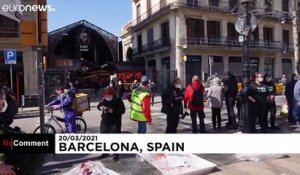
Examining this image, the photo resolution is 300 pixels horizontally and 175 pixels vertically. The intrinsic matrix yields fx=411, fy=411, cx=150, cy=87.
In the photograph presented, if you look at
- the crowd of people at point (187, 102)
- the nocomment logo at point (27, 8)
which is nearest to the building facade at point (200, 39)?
the crowd of people at point (187, 102)

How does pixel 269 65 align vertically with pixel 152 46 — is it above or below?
below

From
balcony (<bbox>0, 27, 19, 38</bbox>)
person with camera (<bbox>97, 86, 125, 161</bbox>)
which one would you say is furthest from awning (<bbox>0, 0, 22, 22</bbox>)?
person with camera (<bbox>97, 86, 125, 161</bbox>)

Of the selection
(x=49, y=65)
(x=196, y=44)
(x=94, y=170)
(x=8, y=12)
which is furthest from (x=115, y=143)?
(x=8, y=12)

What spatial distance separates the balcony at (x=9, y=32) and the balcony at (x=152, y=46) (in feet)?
3.26

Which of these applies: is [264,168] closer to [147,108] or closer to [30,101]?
[147,108]

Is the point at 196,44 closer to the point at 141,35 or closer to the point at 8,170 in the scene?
the point at 141,35

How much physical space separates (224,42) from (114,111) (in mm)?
1970

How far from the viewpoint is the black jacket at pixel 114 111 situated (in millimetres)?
4996

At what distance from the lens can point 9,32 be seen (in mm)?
3305

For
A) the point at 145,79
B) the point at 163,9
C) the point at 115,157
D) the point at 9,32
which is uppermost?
the point at 163,9

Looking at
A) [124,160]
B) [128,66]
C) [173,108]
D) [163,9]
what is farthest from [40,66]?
[173,108]

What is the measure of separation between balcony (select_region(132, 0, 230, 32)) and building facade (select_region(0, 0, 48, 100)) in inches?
32.5

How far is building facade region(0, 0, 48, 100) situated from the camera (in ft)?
10.4

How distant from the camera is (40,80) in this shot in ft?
11.1
